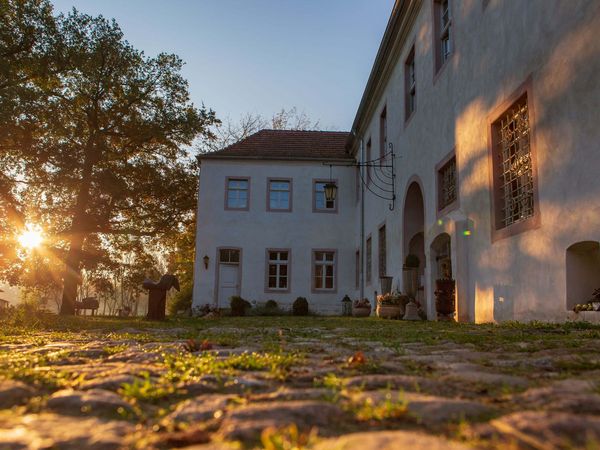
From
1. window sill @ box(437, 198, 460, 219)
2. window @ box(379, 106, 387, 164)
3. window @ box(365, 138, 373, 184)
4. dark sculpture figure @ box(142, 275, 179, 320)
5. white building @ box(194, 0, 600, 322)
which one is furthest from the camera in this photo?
window @ box(365, 138, 373, 184)

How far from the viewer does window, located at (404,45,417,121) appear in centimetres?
1377

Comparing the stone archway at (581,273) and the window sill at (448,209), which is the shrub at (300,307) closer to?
the window sill at (448,209)

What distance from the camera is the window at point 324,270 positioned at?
22.6m

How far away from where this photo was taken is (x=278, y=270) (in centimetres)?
2261

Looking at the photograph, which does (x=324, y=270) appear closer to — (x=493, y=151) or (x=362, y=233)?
(x=362, y=233)

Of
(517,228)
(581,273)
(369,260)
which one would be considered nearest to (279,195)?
(369,260)

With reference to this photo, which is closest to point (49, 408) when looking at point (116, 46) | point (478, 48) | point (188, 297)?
point (478, 48)

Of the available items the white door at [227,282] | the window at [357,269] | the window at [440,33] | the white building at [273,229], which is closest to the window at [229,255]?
the white building at [273,229]

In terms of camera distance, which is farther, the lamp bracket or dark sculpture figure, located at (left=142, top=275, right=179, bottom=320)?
the lamp bracket

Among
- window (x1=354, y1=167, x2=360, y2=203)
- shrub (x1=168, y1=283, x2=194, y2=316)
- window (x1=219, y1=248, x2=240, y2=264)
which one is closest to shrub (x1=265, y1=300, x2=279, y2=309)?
window (x1=219, y1=248, x2=240, y2=264)

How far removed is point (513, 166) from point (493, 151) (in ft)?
2.04

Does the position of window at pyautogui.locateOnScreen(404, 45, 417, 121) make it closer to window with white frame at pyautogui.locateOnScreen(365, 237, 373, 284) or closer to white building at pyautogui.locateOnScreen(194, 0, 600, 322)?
white building at pyautogui.locateOnScreen(194, 0, 600, 322)

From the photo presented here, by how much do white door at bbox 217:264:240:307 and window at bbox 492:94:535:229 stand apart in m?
15.4

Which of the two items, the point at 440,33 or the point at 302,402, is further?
the point at 440,33
